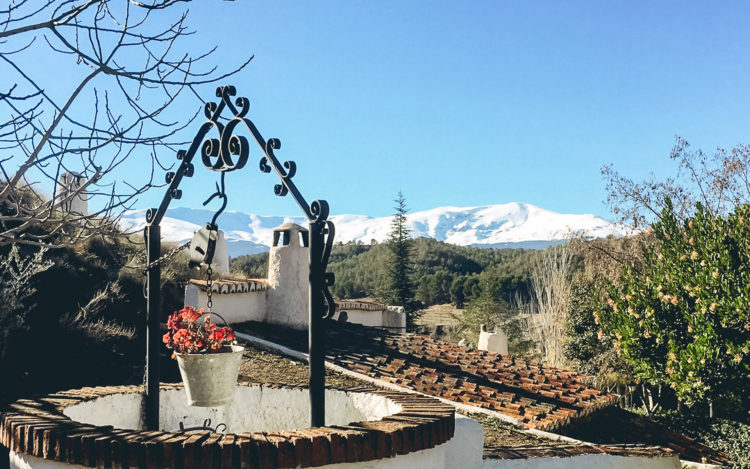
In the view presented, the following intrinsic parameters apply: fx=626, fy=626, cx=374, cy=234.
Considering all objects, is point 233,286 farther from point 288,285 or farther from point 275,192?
point 275,192

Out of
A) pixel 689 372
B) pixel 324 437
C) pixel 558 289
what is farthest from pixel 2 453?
pixel 558 289

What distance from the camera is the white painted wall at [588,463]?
5.45 m

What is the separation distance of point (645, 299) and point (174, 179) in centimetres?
935

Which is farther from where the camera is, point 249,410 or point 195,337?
point 249,410

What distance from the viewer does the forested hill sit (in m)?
34.2

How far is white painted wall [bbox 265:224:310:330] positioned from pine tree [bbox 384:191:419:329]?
1628 centimetres

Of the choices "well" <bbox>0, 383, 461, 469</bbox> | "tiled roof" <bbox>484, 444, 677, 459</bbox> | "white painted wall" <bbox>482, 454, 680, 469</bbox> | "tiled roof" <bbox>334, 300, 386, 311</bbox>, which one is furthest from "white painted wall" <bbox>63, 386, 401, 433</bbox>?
"tiled roof" <bbox>334, 300, 386, 311</bbox>

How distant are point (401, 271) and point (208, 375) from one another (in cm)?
2652

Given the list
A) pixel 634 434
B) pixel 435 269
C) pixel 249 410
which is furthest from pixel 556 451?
pixel 435 269

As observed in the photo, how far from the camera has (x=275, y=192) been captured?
409 centimetres

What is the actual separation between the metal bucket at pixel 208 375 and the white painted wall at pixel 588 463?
7.37 feet

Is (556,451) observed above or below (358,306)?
below

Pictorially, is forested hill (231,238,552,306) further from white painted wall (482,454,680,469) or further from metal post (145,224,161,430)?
metal post (145,224,161,430)

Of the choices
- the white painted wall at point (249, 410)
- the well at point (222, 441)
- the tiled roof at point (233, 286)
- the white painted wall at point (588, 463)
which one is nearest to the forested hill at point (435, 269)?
the tiled roof at point (233, 286)
